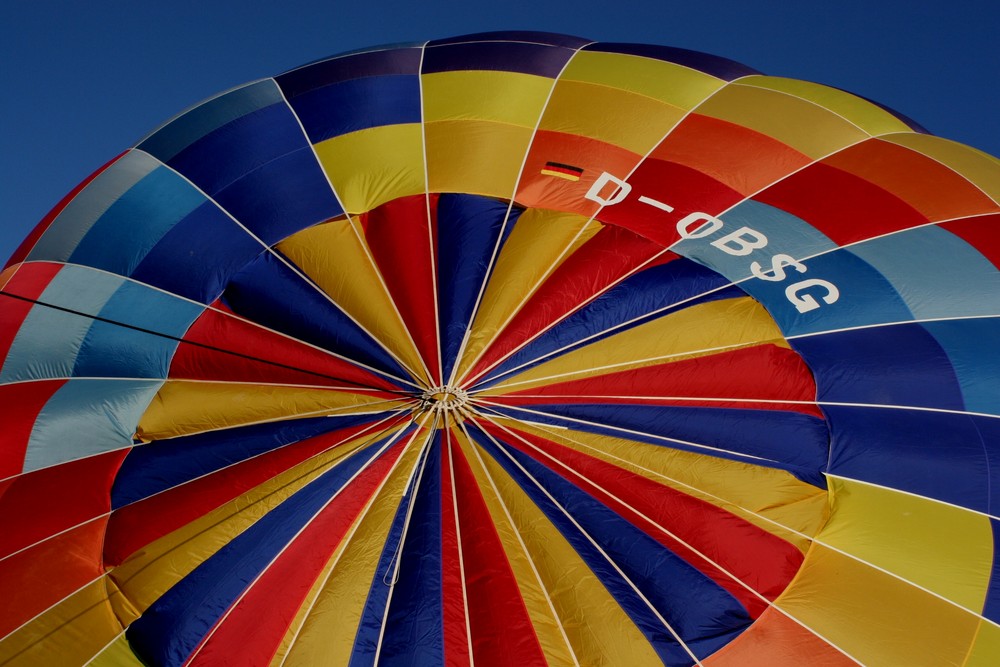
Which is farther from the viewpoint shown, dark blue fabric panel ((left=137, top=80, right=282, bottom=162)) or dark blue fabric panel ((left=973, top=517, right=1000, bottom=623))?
dark blue fabric panel ((left=137, top=80, right=282, bottom=162))

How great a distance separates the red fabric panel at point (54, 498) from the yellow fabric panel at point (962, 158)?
5081mm

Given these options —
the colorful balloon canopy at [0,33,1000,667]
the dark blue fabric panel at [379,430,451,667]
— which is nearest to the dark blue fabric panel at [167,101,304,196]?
the colorful balloon canopy at [0,33,1000,667]

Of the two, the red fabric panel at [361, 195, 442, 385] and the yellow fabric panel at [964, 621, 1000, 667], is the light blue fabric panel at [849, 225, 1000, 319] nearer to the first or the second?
the yellow fabric panel at [964, 621, 1000, 667]

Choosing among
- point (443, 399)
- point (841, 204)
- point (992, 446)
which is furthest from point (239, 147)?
point (992, 446)

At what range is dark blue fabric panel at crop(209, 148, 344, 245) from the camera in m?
6.02

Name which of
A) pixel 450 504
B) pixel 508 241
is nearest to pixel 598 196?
pixel 508 241

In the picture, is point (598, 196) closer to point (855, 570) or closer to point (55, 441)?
point (855, 570)

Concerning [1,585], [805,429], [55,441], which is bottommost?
[1,585]

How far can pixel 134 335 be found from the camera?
595 centimetres

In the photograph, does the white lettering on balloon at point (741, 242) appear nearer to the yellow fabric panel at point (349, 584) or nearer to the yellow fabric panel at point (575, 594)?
the yellow fabric panel at point (575, 594)

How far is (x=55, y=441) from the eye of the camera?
5.80 metres

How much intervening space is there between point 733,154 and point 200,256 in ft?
10.5

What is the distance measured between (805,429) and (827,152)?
1.79 metres

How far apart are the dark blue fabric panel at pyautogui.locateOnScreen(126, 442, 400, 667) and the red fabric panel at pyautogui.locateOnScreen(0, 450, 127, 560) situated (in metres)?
0.68
